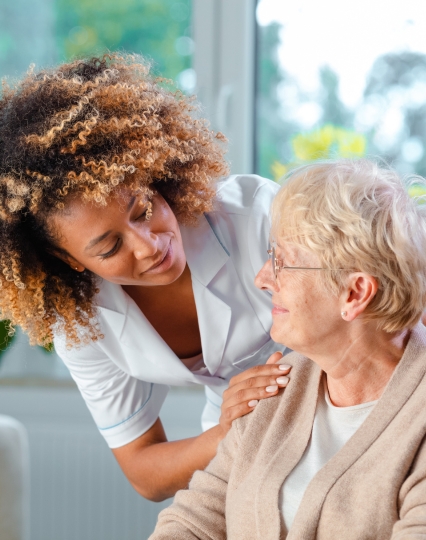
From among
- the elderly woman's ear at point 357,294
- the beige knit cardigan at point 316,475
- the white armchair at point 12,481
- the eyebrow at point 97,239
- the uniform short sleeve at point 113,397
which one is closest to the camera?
the beige knit cardigan at point 316,475

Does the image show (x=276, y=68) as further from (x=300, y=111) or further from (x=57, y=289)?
(x=57, y=289)

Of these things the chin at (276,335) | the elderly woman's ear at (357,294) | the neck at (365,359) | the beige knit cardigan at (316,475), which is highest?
the elderly woman's ear at (357,294)

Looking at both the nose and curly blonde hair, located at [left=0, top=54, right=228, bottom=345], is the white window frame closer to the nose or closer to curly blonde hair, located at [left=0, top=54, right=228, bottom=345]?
curly blonde hair, located at [left=0, top=54, right=228, bottom=345]

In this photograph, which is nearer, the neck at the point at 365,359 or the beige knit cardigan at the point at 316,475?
the beige knit cardigan at the point at 316,475

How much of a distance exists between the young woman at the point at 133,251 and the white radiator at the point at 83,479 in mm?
940

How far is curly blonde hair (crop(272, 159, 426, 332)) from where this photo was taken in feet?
4.05

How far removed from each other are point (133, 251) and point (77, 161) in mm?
210

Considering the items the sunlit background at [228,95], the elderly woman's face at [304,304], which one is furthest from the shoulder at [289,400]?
the sunlit background at [228,95]

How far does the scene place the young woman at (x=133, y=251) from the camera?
1.34 m

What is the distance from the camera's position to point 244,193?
1.73 metres

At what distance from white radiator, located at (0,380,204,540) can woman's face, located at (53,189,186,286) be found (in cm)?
150

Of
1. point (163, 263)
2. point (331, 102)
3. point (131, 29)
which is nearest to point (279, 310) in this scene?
point (163, 263)

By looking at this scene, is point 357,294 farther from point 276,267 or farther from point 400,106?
point 400,106

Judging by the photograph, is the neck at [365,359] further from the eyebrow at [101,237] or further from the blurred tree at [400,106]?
the blurred tree at [400,106]
